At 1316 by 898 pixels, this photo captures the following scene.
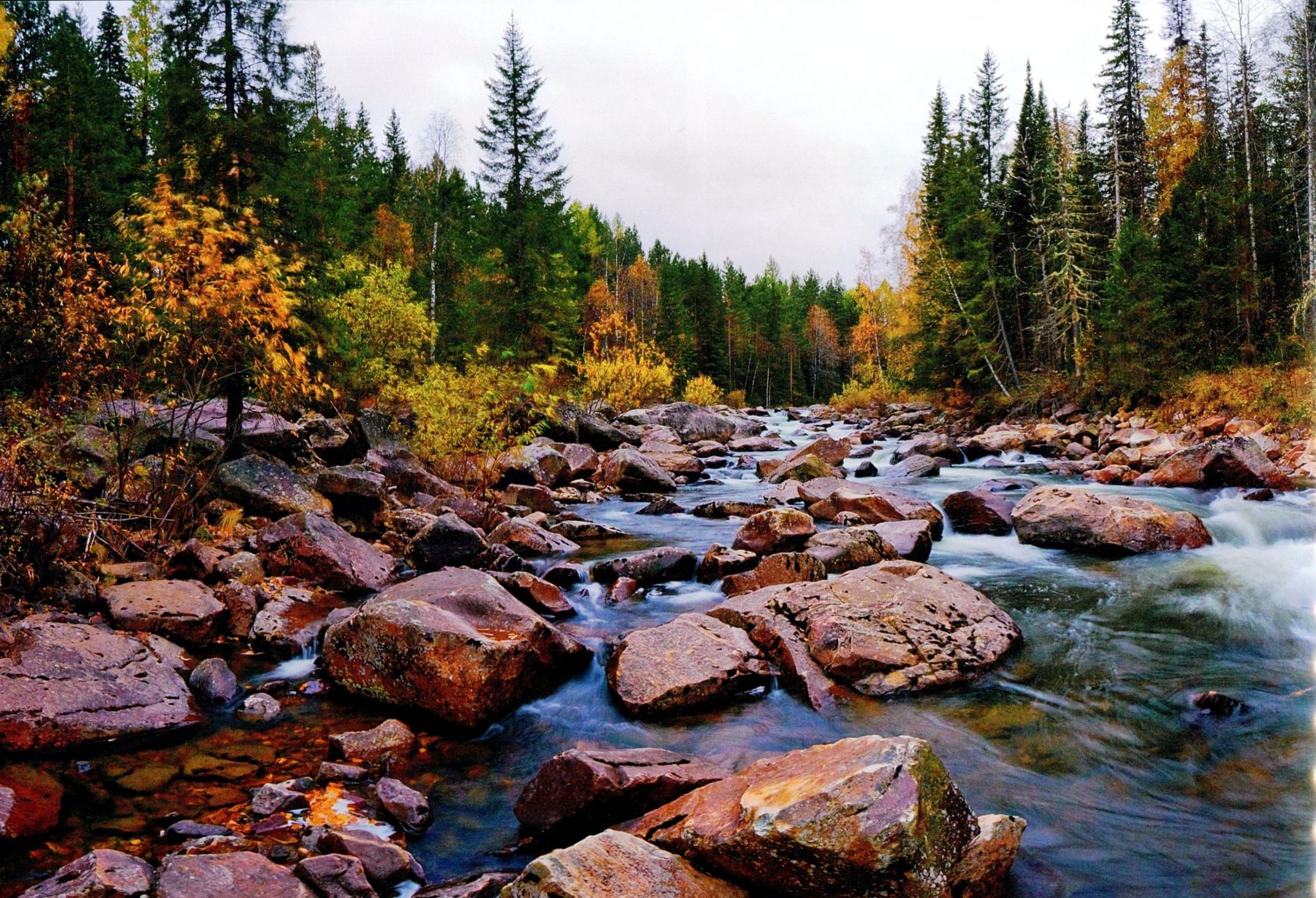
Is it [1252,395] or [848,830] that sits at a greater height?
[1252,395]

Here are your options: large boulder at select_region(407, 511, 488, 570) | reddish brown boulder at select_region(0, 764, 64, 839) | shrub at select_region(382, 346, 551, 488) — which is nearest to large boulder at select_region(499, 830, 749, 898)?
reddish brown boulder at select_region(0, 764, 64, 839)

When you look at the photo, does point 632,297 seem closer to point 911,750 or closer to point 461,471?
point 461,471

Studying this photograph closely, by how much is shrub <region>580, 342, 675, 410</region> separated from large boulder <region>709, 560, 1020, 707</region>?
2163cm

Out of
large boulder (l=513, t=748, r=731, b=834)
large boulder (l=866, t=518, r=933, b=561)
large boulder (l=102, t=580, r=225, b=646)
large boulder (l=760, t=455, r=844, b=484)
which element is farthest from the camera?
large boulder (l=760, t=455, r=844, b=484)

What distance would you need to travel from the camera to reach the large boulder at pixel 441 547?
10.1 m

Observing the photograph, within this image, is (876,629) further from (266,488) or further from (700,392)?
(700,392)

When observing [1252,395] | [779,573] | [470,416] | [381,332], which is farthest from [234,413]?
[1252,395]

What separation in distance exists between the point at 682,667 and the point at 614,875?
10.1 ft

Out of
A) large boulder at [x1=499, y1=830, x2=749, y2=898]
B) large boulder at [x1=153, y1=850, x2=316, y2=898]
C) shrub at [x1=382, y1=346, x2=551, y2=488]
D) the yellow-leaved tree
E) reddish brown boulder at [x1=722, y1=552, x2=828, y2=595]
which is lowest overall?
large boulder at [x1=153, y1=850, x2=316, y2=898]

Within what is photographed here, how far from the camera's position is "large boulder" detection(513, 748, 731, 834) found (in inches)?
162

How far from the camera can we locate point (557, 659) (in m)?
6.65

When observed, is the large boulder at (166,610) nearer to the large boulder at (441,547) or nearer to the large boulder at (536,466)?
the large boulder at (441,547)

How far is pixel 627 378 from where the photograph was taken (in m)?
31.3

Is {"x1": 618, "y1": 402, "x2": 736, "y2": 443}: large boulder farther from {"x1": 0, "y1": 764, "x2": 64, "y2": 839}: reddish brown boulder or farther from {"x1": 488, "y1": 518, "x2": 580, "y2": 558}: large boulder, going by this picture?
{"x1": 0, "y1": 764, "x2": 64, "y2": 839}: reddish brown boulder
